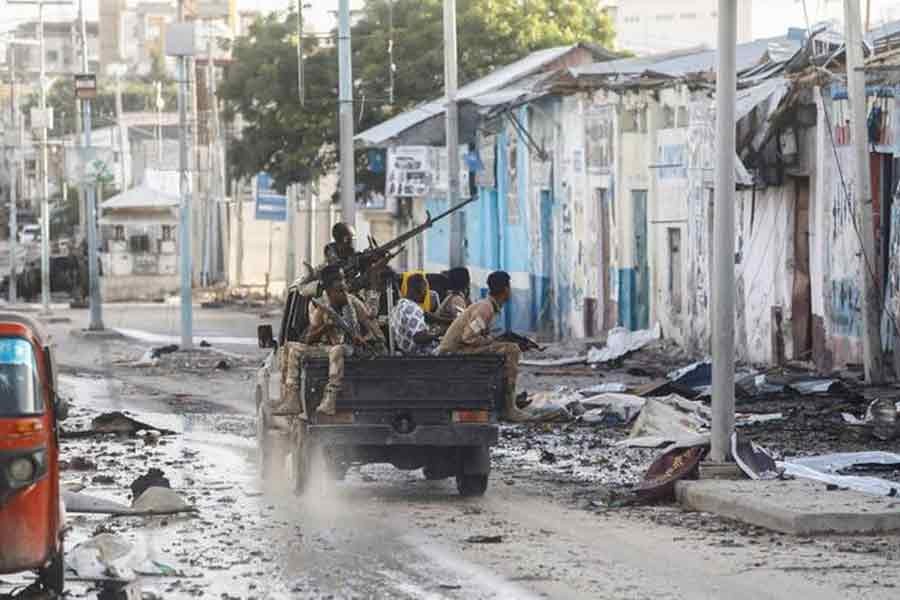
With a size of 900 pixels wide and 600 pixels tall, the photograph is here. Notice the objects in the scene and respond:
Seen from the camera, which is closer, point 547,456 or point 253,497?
point 253,497

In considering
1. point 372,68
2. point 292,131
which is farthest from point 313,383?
point 292,131

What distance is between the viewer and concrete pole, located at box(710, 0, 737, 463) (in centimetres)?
1642

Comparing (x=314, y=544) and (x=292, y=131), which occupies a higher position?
(x=292, y=131)

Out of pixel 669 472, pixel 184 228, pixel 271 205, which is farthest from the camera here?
pixel 271 205

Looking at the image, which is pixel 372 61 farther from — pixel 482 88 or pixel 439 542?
pixel 439 542

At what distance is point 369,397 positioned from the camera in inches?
632

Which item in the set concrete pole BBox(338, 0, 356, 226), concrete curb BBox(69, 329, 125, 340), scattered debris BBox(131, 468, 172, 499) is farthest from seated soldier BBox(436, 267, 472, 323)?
concrete curb BBox(69, 329, 125, 340)

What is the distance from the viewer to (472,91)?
164ft

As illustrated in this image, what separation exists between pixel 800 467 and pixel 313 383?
407 cm

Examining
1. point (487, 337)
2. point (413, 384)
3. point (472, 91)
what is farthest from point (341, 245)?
point (472, 91)

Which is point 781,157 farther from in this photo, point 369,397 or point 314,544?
point 314,544

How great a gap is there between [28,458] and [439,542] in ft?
12.4

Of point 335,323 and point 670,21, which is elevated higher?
point 670,21

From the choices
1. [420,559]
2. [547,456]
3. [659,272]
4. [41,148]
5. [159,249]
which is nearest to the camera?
[420,559]
